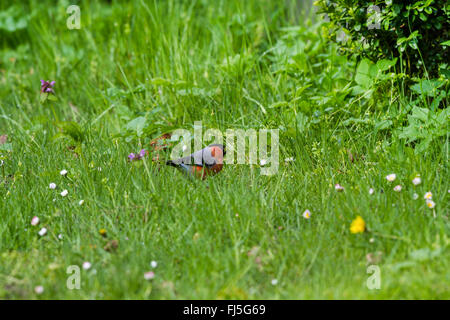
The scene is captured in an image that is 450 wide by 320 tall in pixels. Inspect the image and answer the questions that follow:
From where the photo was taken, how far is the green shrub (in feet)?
9.82

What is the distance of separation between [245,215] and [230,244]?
149 millimetres

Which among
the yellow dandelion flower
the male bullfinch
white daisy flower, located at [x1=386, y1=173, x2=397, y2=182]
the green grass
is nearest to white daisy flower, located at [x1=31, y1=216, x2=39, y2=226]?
the green grass

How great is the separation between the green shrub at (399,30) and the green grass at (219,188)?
0.77 ft

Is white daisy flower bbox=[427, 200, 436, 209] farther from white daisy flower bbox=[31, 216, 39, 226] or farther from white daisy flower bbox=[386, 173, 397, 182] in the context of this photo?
white daisy flower bbox=[31, 216, 39, 226]

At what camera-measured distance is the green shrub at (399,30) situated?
299 cm

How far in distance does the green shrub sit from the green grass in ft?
0.77

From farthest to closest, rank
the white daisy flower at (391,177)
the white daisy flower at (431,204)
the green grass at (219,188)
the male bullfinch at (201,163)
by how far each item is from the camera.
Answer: the male bullfinch at (201,163) < the white daisy flower at (391,177) < the white daisy flower at (431,204) < the green grass at (219,188)

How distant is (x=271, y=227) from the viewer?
2441 millimetres

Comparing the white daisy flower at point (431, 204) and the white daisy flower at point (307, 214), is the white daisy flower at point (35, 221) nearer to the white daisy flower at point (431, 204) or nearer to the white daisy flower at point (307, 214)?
the white daisy flower at point (307, 214)

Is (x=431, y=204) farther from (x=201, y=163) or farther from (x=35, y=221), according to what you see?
(x=35, y=221)

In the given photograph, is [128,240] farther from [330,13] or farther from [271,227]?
[330,13]

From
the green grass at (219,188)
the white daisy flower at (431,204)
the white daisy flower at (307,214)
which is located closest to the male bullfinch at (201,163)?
the green grass at (219,188)

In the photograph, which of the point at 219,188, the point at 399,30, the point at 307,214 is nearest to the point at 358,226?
the point at 307,214

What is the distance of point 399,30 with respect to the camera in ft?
10.1
